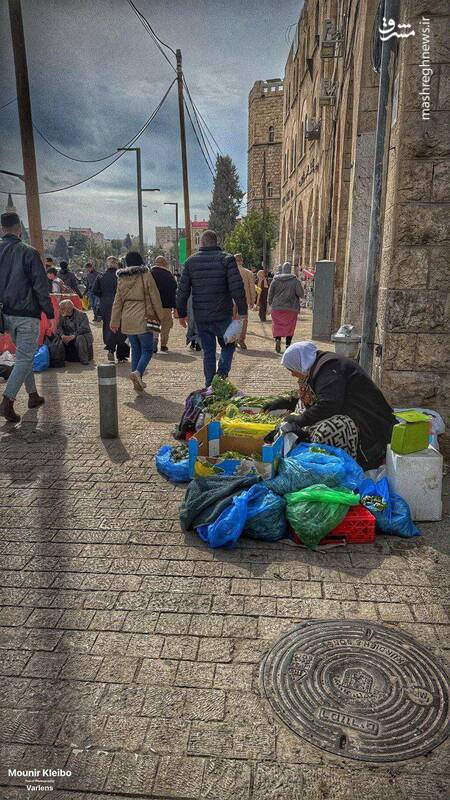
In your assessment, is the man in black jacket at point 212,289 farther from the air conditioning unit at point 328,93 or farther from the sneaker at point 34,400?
the air conditioning unit at point 328,93

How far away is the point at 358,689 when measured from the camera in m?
2.59

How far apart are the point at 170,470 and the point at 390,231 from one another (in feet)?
9.71

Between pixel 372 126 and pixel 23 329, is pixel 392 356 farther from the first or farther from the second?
pixel 372 126

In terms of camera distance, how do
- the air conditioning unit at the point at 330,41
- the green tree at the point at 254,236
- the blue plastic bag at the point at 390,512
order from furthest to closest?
the green tree at the point at 254,236
the air conditioning unit at the point at 330,41
the blue plastic bag at the point at 390,512

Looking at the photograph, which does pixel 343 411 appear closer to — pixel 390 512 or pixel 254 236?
pixel 390 512

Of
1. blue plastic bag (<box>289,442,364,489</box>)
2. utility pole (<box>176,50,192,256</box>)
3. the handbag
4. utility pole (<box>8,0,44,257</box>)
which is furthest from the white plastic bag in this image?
utility pole (<box>176,50,192,256</box>)

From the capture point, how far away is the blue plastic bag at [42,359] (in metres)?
9.95

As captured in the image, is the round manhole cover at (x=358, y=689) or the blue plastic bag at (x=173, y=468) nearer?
the round manhole cover at (x=358, y=689)

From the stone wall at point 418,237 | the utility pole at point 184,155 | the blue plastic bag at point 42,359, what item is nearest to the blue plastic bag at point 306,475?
the stone wall at point 418,237

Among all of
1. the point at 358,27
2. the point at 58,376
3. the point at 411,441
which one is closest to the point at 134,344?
the point at 58,376

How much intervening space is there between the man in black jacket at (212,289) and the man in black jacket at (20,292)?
5.87ft

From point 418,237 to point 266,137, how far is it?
159 feet

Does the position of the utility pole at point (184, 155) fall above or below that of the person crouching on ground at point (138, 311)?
above

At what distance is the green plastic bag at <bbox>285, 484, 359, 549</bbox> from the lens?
3818 millimetres
